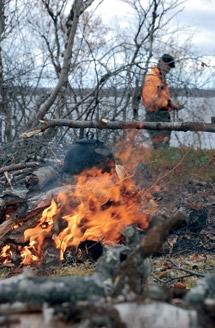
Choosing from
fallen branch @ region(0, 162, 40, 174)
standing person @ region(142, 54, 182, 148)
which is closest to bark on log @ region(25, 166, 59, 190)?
fallen branch @ region(0, 162, 40, 174)

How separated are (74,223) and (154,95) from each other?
22.5 ft

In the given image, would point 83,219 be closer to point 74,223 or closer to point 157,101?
point 74,223

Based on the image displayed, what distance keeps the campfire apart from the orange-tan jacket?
19.5 ft

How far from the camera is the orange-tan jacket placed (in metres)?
11.4

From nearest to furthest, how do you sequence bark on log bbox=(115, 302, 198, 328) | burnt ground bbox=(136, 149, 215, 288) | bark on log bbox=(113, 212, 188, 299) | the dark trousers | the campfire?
bark on log bbox=(115, 302, 198, 328) → bark on log bbox=(113, 212, 188, 299) → burnt ground bbox=(136, 149, 215, 288) → the campfire → the dark trousers

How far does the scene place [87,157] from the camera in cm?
627

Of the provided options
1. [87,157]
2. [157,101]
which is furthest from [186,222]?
[157,101]

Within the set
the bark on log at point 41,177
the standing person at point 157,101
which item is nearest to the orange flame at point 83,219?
the bark on log at point 41,177

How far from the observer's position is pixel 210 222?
6.85 metres

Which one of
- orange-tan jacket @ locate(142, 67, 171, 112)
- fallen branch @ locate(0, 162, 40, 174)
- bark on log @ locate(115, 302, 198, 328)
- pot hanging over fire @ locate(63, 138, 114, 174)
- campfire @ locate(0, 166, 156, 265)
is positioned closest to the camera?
bark on log @ locate(115, 302, 198, 328)

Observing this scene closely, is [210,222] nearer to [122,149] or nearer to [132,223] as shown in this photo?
[132,223]

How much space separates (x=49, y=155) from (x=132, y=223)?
231 centimetres

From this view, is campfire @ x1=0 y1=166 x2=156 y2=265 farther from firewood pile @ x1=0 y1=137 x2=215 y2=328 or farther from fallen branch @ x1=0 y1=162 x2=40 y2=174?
fallen branch @ x1=0 y1=162 x2=40 y2=174

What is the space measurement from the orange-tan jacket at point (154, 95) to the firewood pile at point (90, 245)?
3.94 metres
